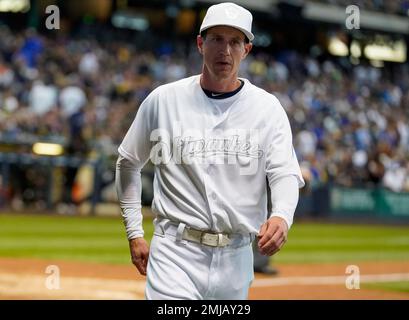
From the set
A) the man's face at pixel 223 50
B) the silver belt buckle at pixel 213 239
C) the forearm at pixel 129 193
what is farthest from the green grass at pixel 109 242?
the man's face at pixel 223 50

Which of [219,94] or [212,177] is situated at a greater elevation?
[219,94]

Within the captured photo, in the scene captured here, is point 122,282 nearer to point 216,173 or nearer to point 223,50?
point 216,173

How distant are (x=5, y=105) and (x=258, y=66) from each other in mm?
11618

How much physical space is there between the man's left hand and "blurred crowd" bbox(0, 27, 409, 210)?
1501cm

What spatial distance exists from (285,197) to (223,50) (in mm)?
768

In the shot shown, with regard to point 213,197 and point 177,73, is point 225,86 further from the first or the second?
point 177,73

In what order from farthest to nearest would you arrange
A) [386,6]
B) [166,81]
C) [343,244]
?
[386,6] → [166,81] → [343,244]

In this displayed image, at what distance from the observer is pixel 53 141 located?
1966cm

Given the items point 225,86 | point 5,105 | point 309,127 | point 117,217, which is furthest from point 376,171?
point 225,86

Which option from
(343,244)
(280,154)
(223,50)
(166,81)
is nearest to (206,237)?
(280,154)

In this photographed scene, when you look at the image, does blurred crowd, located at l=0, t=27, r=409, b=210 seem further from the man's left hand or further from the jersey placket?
the man's left hand

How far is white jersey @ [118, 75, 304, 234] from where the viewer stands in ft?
14.9

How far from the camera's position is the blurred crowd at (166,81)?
1972 cm

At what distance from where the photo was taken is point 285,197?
4.43 meters
